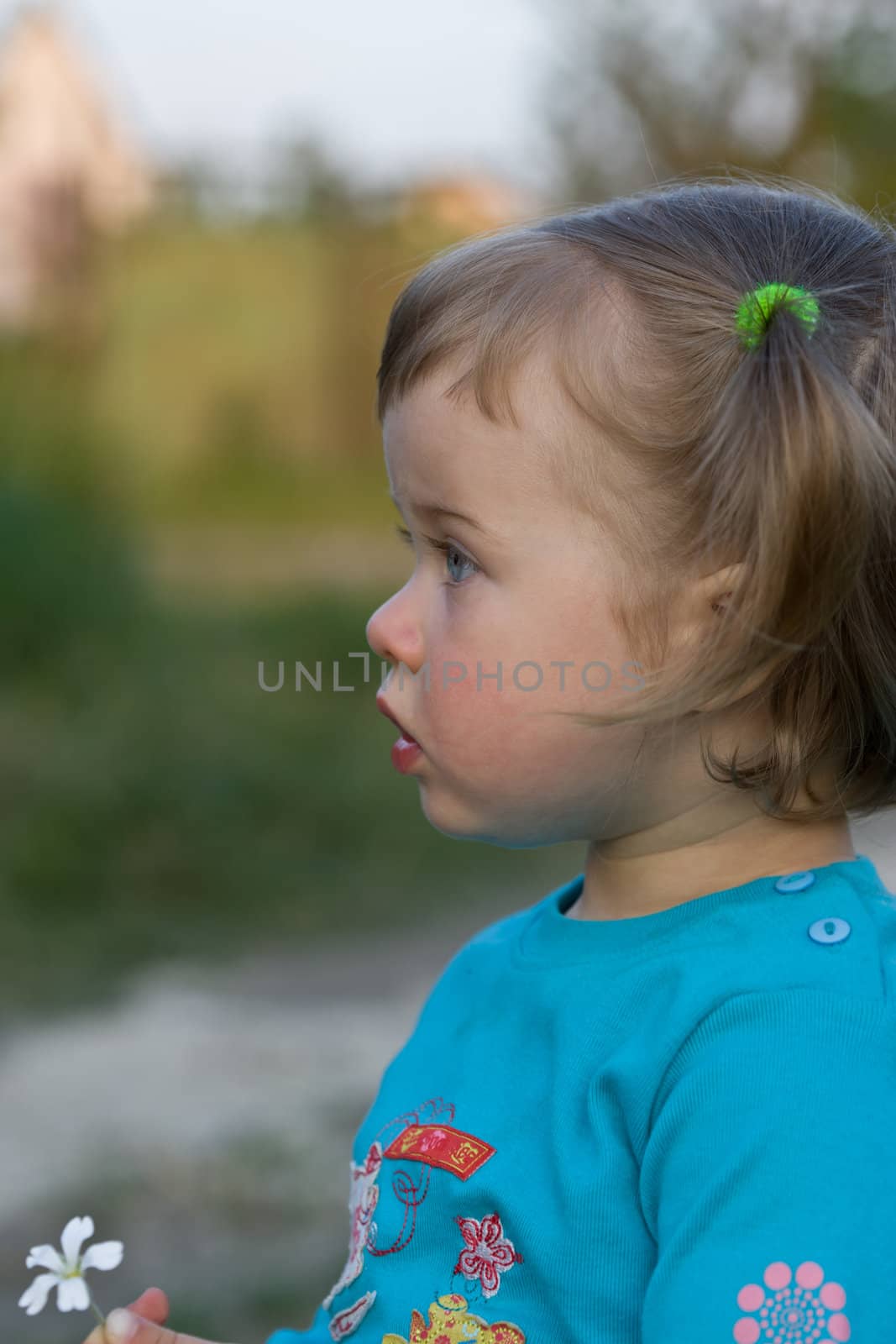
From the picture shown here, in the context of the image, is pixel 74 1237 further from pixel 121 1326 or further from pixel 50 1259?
pixel 121 1326

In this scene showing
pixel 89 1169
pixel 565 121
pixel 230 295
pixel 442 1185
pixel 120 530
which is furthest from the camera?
pixel 230 295

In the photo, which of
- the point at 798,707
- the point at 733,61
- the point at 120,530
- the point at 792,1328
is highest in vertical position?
the point at 733,61

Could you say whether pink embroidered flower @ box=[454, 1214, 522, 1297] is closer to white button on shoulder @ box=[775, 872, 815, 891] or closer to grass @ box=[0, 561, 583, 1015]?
white button on shoulder @ box=[775, 872, 815, 891]

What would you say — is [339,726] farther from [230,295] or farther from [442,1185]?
[442,1185]

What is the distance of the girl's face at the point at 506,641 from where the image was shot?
1209 mm

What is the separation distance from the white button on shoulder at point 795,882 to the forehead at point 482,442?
0.37m

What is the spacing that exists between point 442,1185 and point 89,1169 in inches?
67.4

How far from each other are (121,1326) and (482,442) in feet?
2.56

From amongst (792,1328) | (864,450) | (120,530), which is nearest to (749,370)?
(864,450)

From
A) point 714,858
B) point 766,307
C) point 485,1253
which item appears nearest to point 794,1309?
point 485,1253

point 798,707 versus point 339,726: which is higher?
point 339,726

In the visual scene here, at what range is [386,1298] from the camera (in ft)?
3.95

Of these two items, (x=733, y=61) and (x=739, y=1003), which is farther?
(x=733, y=61)

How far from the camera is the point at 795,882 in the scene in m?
1.20
